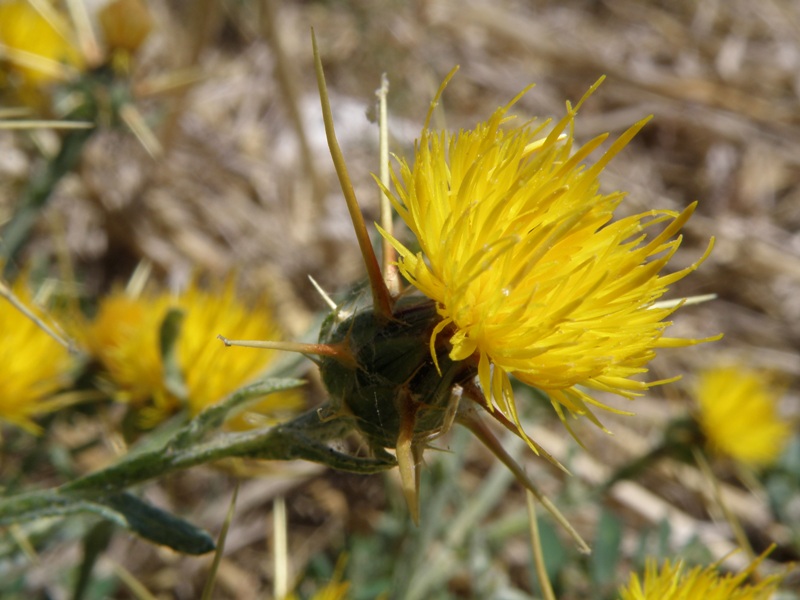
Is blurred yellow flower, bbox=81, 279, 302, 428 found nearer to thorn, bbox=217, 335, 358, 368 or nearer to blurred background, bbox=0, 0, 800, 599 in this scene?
blurred background, bbox=0, 0, 800, 599

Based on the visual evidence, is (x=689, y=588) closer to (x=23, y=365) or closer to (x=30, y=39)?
(x=23, y=365)

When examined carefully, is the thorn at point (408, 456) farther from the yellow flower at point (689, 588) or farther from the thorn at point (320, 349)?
the yellow flower at point (689, 588)

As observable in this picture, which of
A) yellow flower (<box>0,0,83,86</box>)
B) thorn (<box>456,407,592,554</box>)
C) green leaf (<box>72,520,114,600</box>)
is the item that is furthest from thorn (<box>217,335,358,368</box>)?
yellow flower (<box>0,0,83,86</box>)

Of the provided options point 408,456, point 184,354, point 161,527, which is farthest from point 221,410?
point 184,354

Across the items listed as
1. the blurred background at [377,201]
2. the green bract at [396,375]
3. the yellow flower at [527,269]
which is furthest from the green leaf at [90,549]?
the yellow flower at [527,269]

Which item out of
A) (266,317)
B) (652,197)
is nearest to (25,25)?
(266,317)

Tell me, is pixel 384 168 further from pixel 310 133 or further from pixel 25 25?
pixel 310 133
